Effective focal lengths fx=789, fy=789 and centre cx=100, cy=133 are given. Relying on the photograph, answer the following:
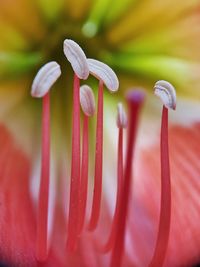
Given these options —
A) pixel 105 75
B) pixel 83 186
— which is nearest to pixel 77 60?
pixel 105 75

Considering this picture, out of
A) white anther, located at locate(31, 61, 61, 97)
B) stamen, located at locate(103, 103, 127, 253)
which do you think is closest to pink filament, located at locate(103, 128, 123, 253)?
stamen, located at locate(103, 103, 127, 253)

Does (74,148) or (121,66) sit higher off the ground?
(121,66)

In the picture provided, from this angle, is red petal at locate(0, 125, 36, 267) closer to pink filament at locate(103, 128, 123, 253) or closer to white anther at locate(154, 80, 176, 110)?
pink filament at locate(103, 128, 123, 253)

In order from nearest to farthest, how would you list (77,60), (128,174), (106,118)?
(128,174) → (77,60) → (106,118)

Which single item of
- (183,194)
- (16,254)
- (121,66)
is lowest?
(16,254)

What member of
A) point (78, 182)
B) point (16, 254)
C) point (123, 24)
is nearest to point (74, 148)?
point (78, 182)

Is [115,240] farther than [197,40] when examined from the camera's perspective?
No

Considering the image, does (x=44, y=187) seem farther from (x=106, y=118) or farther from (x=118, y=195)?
(x=106, y=118)

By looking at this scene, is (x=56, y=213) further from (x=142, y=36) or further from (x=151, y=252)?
(x=142, y=36)
